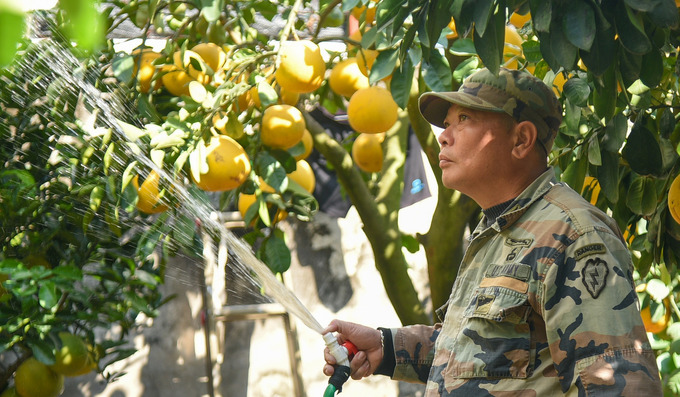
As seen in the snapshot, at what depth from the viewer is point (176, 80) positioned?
2.51 meters

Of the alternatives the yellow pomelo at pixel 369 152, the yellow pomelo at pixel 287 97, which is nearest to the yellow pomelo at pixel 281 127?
the yellow pomelo at pixel 287 97

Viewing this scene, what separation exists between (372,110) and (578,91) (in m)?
0.86

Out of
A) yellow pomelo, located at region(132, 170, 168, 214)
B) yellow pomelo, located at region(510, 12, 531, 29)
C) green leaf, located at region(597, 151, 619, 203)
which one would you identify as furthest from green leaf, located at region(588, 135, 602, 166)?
yellow pomelo, located at region(132, 170, 168, 214)

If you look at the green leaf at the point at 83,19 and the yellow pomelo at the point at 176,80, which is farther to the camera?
the yellow pomelo at the point at 176,80

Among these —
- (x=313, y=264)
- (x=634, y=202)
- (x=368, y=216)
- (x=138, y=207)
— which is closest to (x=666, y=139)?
(x=634, y=202)

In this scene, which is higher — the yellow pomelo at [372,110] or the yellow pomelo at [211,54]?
the yellow pomelo at [211,54]

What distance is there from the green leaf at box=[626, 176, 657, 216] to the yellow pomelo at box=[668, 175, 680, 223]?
0.11m

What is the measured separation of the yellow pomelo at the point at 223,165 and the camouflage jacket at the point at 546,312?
0.83 meters

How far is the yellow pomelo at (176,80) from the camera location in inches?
97.7

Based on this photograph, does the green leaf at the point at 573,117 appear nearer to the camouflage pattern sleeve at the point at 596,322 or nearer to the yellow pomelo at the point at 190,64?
the camouflage pattern sleeve at the point at 596,322

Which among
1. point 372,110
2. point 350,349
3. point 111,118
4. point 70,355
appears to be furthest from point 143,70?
point 350,349

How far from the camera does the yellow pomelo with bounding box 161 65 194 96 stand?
2482 mm

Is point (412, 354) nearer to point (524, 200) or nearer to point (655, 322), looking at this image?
point (524, 200)

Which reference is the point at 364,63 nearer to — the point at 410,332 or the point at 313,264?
the point at 410,332
